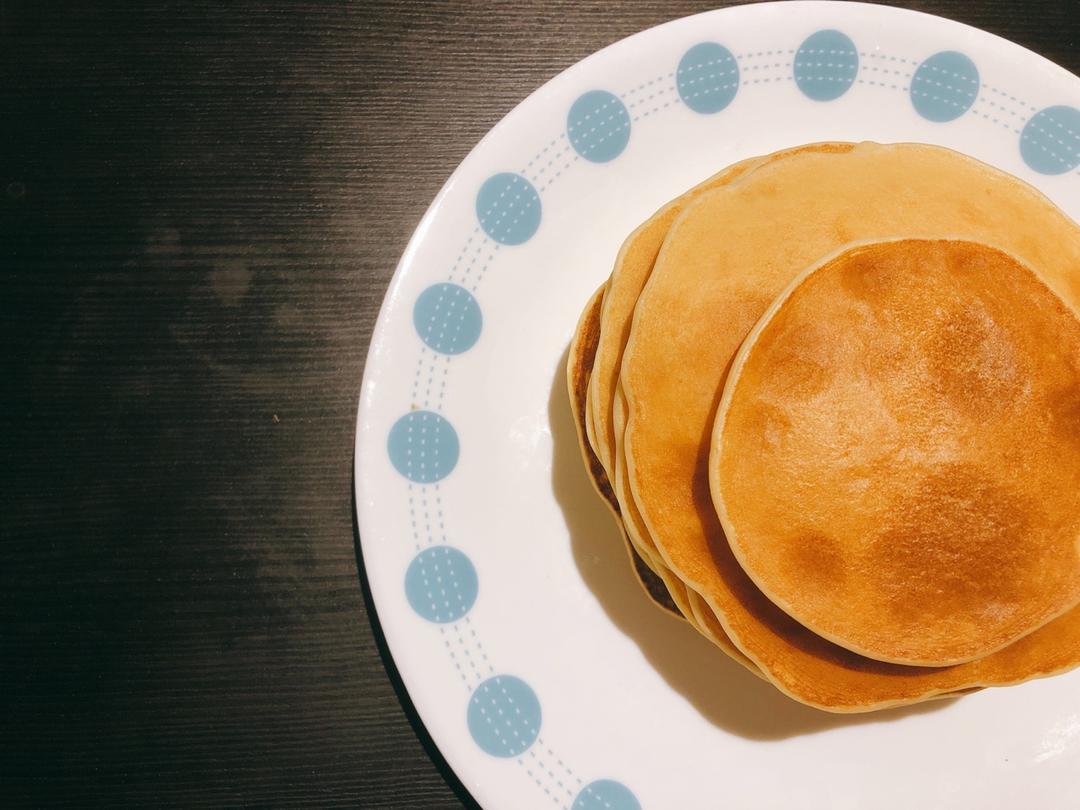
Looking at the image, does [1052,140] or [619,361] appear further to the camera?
[1052,140]

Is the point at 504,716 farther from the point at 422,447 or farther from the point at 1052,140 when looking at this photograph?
the point at 1052,140

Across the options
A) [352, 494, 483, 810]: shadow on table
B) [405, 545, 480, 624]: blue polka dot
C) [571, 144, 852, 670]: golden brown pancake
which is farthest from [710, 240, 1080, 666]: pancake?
[352, 494, 483, 810]: shadow on table

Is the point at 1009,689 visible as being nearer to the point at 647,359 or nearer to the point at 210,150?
the point at 647,359

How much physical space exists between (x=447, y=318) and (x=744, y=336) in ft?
1.52

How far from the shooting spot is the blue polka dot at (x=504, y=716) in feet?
3.60

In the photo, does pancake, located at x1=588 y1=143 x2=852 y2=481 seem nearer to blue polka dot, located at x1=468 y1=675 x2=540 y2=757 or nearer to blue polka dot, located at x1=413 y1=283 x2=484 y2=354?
blue polka dot, located at x1=413 y1=283 x2=484 y2=354

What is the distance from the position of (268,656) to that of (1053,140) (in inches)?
59.2

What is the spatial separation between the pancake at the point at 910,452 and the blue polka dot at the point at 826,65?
0.45 metres

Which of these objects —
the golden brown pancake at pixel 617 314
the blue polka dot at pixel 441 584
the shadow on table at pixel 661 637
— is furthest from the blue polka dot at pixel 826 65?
the blue polka dot at pixel 441 584

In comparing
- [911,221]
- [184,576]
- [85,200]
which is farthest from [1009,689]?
[85,200]

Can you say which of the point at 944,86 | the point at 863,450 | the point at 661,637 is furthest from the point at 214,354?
the point at 944,86

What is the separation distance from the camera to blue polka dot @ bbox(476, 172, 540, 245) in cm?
115

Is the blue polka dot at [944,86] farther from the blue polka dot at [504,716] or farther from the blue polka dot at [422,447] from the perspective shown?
the blue polka dot at [504,716]

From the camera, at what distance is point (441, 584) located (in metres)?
1.11
